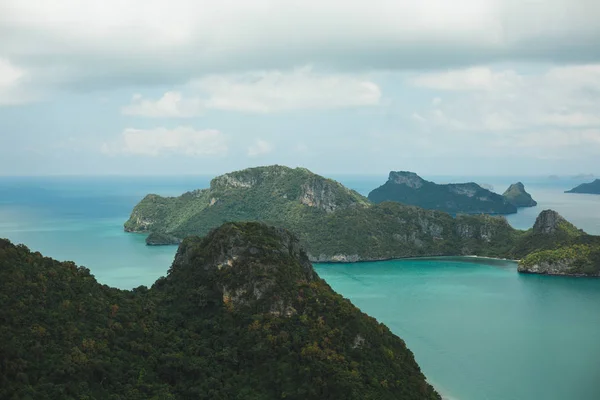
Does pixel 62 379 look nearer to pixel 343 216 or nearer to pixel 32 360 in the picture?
pixel 32 360

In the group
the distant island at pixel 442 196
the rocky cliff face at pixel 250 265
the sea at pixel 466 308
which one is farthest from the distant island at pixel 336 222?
the distant island at pixel 442 196

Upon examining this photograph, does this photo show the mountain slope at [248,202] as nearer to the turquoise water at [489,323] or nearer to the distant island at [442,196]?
the turquoise water at [489,323]

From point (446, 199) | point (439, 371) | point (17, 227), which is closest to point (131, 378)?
point (439, 371)

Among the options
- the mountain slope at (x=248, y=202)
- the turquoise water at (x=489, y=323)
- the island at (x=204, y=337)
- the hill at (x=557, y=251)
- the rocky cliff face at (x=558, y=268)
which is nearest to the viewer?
the island at (x=204, y=337)

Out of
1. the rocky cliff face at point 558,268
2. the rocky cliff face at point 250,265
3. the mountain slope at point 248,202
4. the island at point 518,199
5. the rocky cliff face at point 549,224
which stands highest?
the island at point 518,199

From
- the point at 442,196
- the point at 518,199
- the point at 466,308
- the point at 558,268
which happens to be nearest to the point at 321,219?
the point at 558,268
